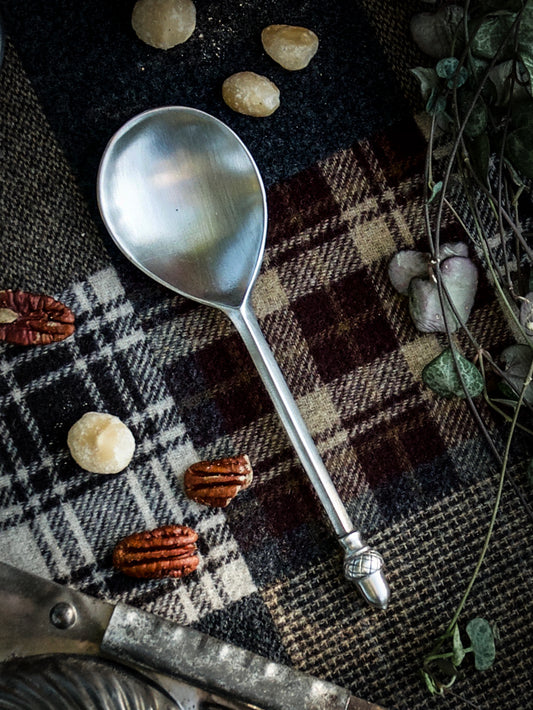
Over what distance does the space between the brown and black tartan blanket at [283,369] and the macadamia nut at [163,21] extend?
17mm

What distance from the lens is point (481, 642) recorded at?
0.76m

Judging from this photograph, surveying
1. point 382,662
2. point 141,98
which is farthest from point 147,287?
point 382,662

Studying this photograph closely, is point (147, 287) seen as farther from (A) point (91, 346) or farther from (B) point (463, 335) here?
(B) point (463, 335)

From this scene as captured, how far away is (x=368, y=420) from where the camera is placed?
79cm

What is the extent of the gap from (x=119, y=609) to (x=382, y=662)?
0.90 feet

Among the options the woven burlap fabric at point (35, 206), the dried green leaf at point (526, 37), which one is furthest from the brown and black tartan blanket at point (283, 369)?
the dried green leaf at point (526, 37)

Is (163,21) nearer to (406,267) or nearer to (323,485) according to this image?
(406,267)

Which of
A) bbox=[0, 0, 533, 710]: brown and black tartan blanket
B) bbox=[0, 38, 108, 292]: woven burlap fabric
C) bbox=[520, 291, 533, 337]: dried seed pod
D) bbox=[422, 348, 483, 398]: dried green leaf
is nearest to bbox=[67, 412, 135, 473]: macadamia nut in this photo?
bbox=[0, 0, 533, 710]: brown and black tartan blanket

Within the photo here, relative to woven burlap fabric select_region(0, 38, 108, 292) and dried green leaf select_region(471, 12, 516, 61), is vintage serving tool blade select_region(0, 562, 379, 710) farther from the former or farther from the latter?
dried green leaf select_region(471, 12, 516, 61)

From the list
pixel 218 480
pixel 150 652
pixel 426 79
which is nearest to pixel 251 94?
pixel 426 79

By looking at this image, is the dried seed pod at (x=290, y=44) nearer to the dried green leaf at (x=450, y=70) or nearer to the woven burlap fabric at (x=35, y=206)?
the dried green leaf at (x=450, y=70)

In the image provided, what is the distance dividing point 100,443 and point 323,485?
0.73 feet

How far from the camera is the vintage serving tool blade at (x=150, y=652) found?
2.21 feet

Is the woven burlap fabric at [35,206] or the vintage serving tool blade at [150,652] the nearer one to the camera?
the vintage serving tool blade at [150,652]
